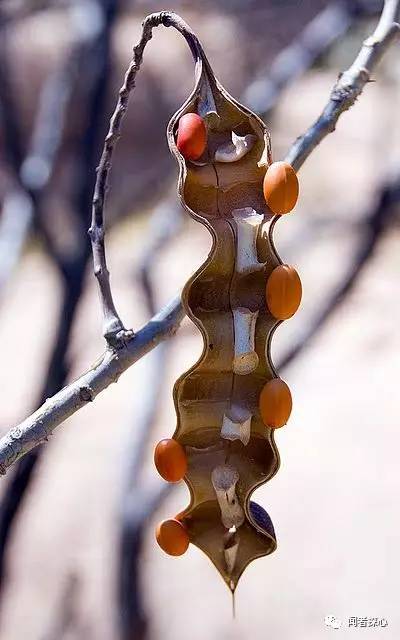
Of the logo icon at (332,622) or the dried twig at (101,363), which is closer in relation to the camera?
the dried twig at (101,363)

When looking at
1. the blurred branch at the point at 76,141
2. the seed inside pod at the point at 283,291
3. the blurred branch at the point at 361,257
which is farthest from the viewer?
the blurred branch at the point at 76,141

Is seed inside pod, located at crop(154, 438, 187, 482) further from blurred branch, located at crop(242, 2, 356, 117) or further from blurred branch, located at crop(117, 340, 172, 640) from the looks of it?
blurred branch, located at crop(242, 2, 356, 117)

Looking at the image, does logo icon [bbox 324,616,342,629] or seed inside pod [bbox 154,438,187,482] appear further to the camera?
logo icon [bbox 324,616,342,629]

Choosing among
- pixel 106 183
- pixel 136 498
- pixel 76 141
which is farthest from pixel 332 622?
pixel 76 141

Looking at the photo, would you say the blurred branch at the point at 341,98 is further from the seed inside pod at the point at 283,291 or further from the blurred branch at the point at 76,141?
the blurred branch at the point at 76,141

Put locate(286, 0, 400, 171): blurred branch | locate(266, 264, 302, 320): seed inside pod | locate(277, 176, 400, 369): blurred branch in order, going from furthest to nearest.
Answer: locate(277, 176, 400, 369): blurred branch
locate(286, 0, 400, 171): blurred branch
locate(266, 264, 302, 320): seed inside pod

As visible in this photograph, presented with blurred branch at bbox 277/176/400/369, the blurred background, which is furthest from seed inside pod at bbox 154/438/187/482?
blurred branch at bbox 277/176/400/369

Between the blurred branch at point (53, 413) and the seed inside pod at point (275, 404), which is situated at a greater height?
the blurred branch at point (53, 413)

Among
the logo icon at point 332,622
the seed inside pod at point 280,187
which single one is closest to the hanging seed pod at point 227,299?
the seed inside pod at point 280,187
